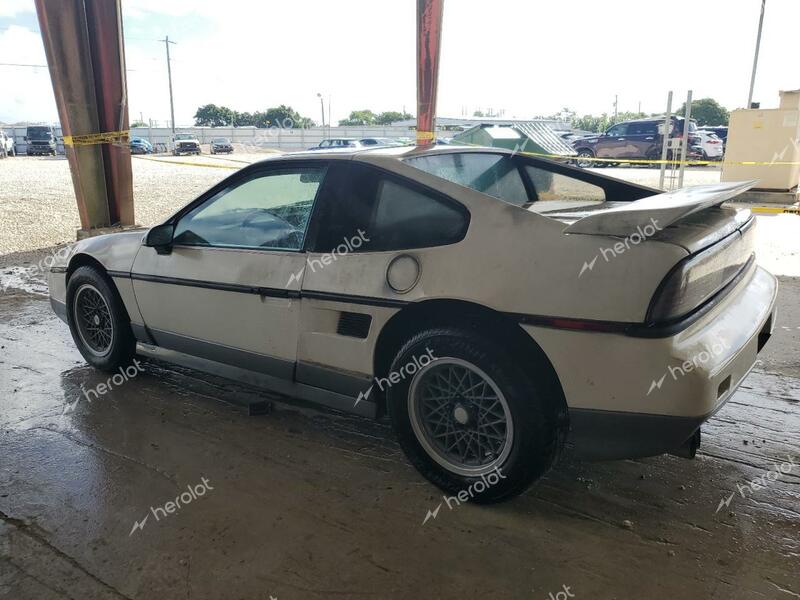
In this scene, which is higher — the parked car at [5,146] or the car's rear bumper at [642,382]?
the parked car at [5,146]

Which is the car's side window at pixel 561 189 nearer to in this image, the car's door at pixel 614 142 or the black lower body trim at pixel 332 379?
the black lower body trim at pixel 332 379

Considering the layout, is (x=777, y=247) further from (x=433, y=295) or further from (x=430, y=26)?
(x=433, y=295)

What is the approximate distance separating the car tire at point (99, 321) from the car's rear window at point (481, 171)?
90.2 inches

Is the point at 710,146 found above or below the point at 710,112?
below

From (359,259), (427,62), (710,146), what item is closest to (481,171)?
(359,259)

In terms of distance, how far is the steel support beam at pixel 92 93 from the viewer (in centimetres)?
822

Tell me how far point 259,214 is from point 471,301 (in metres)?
1.47

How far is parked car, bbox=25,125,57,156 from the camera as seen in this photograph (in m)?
38.7

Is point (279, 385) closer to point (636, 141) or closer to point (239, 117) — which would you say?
point (636, 141)

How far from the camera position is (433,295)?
248 cm

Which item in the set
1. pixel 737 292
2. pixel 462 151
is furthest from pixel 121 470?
pixel 737 292

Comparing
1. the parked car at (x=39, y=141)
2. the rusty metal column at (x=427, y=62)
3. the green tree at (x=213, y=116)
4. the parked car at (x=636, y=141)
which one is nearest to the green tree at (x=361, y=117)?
the green tree at (x=213, y=116)

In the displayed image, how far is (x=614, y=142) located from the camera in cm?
2444

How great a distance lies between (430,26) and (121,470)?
820 centimetres
